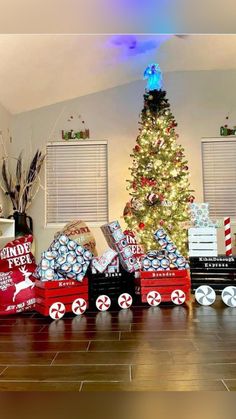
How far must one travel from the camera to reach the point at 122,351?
81.6 inches

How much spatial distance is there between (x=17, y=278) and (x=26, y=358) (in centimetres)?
120

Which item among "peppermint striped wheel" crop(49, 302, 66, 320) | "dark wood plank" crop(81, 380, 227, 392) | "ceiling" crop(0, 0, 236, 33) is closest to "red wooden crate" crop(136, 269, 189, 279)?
"peppermint striped wheel" crop(49, 302, 66, 320)

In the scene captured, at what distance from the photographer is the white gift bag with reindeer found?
305 centimetres

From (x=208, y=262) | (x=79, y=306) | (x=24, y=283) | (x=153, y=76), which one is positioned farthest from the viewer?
(x=153, y=76)

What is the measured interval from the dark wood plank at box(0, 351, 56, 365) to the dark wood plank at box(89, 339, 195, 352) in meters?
0.27

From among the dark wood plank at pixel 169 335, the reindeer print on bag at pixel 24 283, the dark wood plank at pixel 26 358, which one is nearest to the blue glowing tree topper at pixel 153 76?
the reindeer print on bag at pixel 24 283

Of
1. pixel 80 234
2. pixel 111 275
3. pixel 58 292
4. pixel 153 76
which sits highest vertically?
pixel 153 76

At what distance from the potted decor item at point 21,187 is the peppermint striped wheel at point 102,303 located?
272 centimetres

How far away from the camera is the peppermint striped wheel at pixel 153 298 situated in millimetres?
3260

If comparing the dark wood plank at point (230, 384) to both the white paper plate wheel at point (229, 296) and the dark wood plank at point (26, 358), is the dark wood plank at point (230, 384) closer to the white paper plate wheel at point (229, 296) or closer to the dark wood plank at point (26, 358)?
the dark wood plank at point (26, 358)

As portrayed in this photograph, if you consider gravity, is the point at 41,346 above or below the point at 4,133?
below

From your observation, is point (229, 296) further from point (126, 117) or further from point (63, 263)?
point (126, 117)

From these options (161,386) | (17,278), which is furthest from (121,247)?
(161,386)

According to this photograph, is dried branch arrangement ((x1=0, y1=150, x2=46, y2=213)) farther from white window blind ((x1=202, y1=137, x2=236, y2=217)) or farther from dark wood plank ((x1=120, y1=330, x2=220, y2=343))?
dark wood plank ((x1=120, y1=330, x2=220, y2=343))
